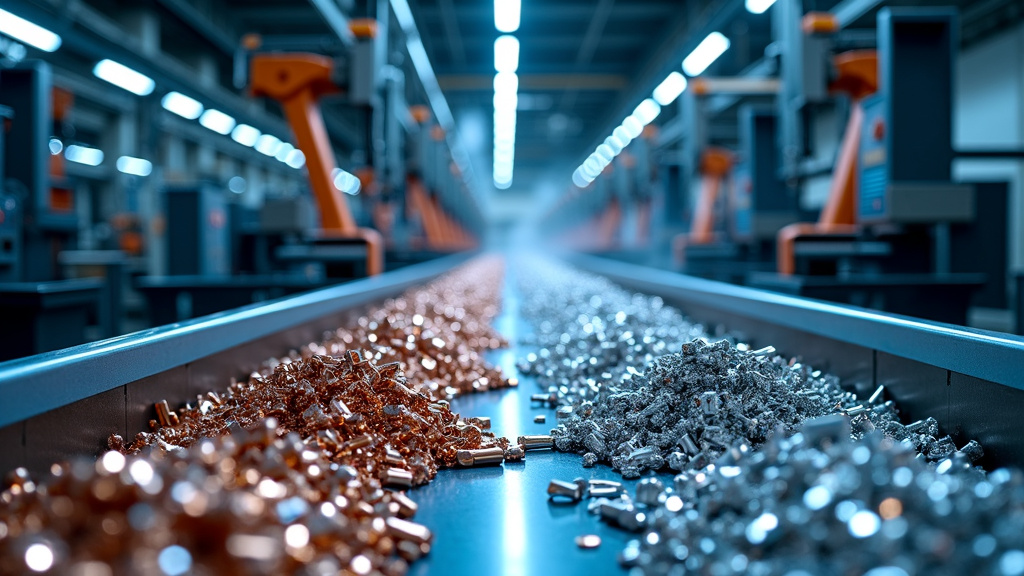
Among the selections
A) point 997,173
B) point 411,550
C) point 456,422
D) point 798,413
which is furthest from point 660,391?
point 997,173

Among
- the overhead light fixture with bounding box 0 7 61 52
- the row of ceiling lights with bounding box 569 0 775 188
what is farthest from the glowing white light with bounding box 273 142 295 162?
the overhead light fixture with bounding box 0 7 61 52

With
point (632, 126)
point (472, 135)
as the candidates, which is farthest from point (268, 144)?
point (632, 126)

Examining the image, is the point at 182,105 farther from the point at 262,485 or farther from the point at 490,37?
the point at 262,485

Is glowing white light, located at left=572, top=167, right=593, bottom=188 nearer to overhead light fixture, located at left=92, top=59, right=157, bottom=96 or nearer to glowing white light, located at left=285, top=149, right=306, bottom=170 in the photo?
glowing white light, located at left=285, top=149, right=306, bottom=170

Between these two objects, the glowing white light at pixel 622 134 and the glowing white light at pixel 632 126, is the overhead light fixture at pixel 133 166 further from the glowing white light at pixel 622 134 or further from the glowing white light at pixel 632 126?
the glowing white light at pixel 622 134

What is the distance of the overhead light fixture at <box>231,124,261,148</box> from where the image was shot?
48.2ft

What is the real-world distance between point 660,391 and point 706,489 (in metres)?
0.52

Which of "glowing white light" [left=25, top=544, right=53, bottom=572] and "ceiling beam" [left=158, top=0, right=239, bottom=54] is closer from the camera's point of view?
"glowing white light" [left=25, top=544, right=53, bottom=572]

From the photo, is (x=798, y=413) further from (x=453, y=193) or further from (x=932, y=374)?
(x=453, y=193)

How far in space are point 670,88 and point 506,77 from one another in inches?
181

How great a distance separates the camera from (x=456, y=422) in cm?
175

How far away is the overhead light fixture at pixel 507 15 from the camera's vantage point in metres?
11.9

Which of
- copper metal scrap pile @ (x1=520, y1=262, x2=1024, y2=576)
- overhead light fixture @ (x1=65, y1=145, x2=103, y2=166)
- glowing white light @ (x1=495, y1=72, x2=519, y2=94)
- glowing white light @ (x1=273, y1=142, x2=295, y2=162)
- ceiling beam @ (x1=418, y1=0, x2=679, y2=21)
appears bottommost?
copper metal scrap pile @ (x1=520, y1=262, x2=1024, y2=576)

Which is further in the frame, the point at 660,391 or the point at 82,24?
the point at 82,24
